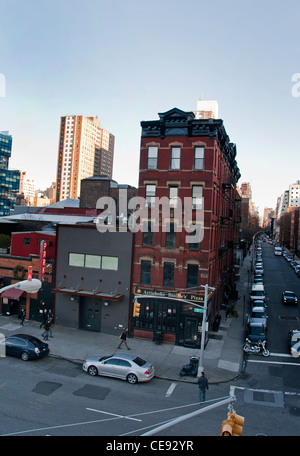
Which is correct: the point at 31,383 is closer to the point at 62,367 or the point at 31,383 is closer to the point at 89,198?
the point at 62,367

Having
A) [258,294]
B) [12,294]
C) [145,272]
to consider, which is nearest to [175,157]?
[145,272]

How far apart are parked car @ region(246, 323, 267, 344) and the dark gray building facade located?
9973 mm

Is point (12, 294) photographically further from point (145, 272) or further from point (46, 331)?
point (145, 272)

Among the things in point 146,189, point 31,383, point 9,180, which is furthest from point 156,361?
point 9,180

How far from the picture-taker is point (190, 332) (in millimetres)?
26859

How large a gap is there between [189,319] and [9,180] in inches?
6625

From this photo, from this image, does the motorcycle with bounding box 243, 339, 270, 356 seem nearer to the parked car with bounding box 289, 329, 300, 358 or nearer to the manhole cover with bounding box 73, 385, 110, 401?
the parked car with bounding box 289, 329, 300, 358

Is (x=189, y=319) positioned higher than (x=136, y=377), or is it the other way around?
(x=189, y=319)

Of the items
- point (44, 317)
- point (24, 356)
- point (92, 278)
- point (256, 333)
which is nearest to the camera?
point (24, 356)

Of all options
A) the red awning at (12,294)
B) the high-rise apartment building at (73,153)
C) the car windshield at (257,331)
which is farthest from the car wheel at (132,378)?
the high-rise apartment building at (73,153)

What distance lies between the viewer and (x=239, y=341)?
28656 millimetres

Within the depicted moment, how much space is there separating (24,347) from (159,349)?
31.3 ft

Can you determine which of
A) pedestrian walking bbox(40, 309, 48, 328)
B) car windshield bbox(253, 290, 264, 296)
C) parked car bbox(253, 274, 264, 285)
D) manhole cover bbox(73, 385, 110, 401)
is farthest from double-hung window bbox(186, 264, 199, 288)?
parked car bbox(253, 274, 264, 285)

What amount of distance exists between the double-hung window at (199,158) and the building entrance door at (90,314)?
548 inches
